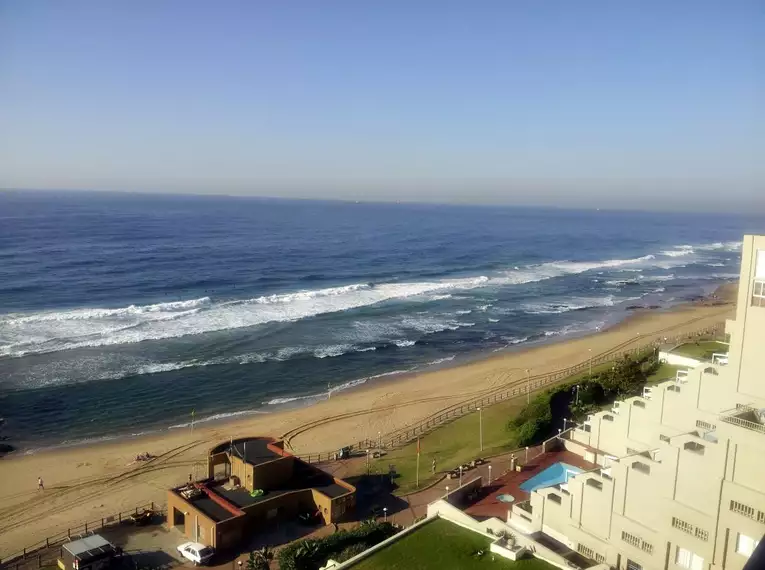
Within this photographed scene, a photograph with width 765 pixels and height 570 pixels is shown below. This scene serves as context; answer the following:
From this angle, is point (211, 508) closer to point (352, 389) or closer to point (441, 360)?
point (352, 389)

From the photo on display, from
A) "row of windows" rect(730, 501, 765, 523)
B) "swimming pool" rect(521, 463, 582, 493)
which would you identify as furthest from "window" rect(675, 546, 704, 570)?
"swimming pool" rect(521, 463, 582, 493)

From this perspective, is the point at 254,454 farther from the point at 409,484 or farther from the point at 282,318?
the point at 282,318

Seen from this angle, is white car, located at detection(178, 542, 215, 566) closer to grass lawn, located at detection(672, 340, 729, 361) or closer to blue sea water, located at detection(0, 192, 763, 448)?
blue sea water, located at detection(0, 192, 763, 448)

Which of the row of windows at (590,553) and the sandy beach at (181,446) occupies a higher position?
the row of windows at (590,553)

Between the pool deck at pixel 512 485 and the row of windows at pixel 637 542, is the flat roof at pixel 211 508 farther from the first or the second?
the row of windows at pixel 637 542

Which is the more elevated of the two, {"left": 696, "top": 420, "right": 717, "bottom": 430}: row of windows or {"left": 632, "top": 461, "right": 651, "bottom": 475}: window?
{"left": 696, "top": 420, "right": 717, "bottom": 430}: row of windows

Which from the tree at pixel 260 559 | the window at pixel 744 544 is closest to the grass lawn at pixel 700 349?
the window at pixel 744 544
